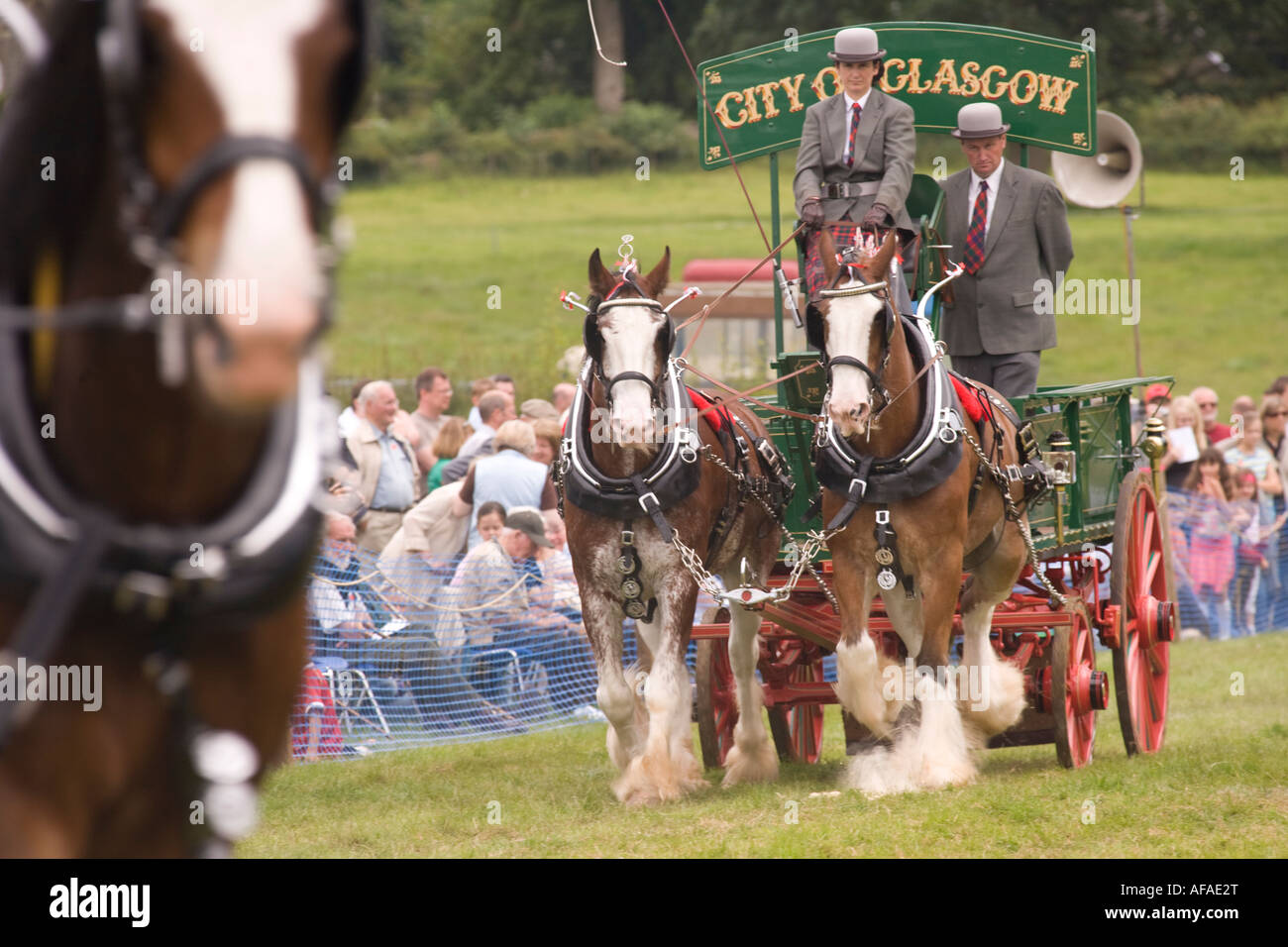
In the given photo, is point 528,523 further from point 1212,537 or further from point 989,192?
point 1212,537

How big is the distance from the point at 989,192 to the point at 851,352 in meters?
2.04

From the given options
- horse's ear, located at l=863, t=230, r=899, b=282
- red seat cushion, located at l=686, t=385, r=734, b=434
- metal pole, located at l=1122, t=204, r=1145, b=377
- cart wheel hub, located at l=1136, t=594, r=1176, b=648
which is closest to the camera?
horse's ear, located at l=863, t=230, r=899, b=282

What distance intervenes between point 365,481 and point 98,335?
7.57 meters

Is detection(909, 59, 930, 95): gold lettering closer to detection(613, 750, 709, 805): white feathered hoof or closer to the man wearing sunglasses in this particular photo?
detection(613, 750, 709, 805): white feathered hoof

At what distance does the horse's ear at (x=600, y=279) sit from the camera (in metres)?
6.93

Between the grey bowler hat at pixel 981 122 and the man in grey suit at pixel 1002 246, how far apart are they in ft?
0.09

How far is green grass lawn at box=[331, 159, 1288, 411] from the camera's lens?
24141 millimetres

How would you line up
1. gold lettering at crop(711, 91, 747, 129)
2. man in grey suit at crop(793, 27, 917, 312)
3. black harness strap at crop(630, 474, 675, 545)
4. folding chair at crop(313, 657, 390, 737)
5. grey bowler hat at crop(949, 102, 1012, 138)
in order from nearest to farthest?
1. black harness strap at crop(630, 474, 675, 545)
2. man in grey suit at crop(793, 27, 917, 312)
3. grey bowler hat at crop(949, 102, 1012, 138)
4. gold lettering at crop(711, 91, 747, 129)
5. folding chair at crop(313, 657, 390, 737)

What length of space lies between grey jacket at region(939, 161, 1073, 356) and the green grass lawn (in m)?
11.1

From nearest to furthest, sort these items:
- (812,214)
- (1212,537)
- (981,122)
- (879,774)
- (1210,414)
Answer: (879,774) → (812,214) → (981,122) → (1212,537) → (1210,414)

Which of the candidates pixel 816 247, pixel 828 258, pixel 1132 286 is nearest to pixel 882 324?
pixel 828 258

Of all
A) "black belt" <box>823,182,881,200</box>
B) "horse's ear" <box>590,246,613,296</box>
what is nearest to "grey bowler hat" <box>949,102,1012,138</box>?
"black belt" <box>823,182,881,200</box>

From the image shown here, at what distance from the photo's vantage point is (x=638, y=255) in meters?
26.9
